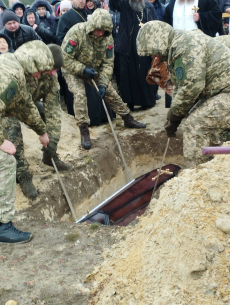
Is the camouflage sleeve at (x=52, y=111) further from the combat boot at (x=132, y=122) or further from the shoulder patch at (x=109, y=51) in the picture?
the combat boot at (x=132, y=122)

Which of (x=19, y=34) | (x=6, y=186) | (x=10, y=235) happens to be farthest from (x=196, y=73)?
(x=19, y=34)

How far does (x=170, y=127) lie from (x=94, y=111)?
218 centimetres

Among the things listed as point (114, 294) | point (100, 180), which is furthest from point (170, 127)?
point (114, 294)

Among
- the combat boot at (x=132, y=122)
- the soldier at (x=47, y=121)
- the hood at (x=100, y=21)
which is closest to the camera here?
the soldier at (x=47, y=121)

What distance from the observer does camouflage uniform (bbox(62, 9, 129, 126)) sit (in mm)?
4688

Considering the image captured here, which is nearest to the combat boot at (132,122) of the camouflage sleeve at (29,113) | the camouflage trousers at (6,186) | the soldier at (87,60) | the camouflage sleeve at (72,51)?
the soldier at (87,60)

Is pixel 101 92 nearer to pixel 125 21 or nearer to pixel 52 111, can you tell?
pixel 52 111

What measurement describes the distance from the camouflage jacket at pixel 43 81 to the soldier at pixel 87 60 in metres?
1.10

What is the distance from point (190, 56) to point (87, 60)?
2.23 metres

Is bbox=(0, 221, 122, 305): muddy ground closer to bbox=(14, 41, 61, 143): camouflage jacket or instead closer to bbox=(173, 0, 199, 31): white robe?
bbox=(14, 41, 61, 143): camouflage jacket

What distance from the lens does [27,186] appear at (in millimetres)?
3854

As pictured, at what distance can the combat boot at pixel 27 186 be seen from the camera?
12.5 feet

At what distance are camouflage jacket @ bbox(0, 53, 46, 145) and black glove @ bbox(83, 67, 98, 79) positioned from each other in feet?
5.64

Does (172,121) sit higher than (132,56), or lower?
lower
